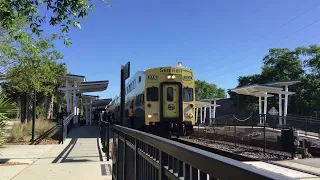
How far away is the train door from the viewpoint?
17953 mm

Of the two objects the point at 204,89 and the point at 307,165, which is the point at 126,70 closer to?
the point at 307,165

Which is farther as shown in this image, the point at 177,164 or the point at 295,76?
the point at 295,76

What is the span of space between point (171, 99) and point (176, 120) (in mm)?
1058

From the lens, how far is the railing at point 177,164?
5.60 ft

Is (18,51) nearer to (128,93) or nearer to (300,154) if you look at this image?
(128,93)

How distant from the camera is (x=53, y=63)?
66.4 ft

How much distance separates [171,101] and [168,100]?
157 millimetres

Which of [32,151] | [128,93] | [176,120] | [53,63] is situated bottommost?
[32,151]

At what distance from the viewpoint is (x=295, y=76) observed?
55.3 meters

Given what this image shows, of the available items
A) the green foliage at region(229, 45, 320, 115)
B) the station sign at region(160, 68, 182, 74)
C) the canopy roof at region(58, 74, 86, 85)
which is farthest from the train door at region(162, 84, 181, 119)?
the green foliage at region(229, 45, 320, 115)

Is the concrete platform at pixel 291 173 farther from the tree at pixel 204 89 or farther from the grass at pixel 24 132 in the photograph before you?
the tree at pixel 204 89

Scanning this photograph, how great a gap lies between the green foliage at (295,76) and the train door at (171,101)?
35.1 meters

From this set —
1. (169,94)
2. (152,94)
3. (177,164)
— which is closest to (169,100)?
(169,94)

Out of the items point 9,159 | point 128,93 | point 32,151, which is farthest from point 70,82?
point 9,159
